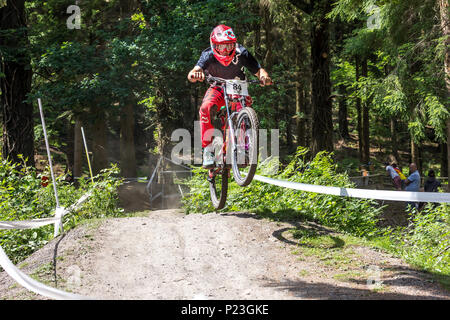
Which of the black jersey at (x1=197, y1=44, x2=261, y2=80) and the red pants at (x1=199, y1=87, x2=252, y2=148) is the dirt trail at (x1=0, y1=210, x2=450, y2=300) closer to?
the red pants at (x1=199, y1=87, x2=252, y2=148)

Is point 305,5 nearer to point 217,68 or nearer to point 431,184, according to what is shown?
point 431,184

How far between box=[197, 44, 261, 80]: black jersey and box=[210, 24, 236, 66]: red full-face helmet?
100 mm

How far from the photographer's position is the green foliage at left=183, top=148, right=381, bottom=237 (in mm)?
8219

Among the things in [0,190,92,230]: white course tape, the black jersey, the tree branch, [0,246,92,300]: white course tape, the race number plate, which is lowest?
[0,246,92,300]: white course tape

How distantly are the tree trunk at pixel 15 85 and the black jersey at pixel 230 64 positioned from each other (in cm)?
938

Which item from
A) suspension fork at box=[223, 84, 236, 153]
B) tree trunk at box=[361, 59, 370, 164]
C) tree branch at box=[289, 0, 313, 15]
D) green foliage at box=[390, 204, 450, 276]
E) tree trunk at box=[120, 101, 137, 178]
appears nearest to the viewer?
green foliage at box=[390, 204, 450, 276]

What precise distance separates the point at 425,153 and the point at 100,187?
1352 inches

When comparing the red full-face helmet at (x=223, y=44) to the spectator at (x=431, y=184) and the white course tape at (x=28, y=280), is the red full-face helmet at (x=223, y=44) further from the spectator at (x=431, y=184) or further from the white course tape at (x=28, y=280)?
the spectator at (x=431, y=184)

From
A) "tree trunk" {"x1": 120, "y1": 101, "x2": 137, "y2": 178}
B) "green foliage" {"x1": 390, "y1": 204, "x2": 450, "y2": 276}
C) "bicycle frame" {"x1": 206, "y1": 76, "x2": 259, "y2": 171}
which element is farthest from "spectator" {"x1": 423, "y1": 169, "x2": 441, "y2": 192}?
"tree trunk" {"x1": 120, "y1": 101, "x2": 137, "y2": 178}

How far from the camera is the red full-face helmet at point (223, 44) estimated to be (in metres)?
7.16

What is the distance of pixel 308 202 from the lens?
8430mm

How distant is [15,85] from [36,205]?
7.33 meters

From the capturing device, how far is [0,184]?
951 centimetres
